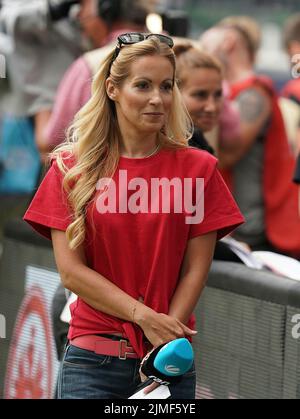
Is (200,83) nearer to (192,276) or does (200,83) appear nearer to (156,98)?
(156,98)

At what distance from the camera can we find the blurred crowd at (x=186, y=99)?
619 cm

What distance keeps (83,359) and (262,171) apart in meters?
2.87

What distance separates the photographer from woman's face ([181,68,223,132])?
18.5ft

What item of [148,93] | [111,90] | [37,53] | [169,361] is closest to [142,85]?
[148,93]

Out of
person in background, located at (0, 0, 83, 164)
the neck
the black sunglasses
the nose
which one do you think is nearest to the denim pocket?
the neck

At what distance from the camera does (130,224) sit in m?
3.96

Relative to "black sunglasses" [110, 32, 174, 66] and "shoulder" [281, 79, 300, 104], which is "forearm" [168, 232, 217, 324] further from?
"shoulder" [281, 79, 300, 104]

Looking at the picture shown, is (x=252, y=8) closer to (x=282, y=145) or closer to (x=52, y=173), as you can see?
(x=282, y=145)

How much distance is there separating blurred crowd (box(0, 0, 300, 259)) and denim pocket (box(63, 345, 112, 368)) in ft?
6.06

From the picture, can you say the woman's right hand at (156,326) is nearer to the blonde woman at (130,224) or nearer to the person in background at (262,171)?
the blonde woman at (130,224)

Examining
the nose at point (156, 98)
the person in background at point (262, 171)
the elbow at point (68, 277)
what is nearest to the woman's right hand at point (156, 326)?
the elbow at point (68, 277)

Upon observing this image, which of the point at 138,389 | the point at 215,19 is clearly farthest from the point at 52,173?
the point at 215,19

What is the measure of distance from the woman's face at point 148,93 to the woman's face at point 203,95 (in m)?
1.56

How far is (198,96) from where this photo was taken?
5695 millimetres
